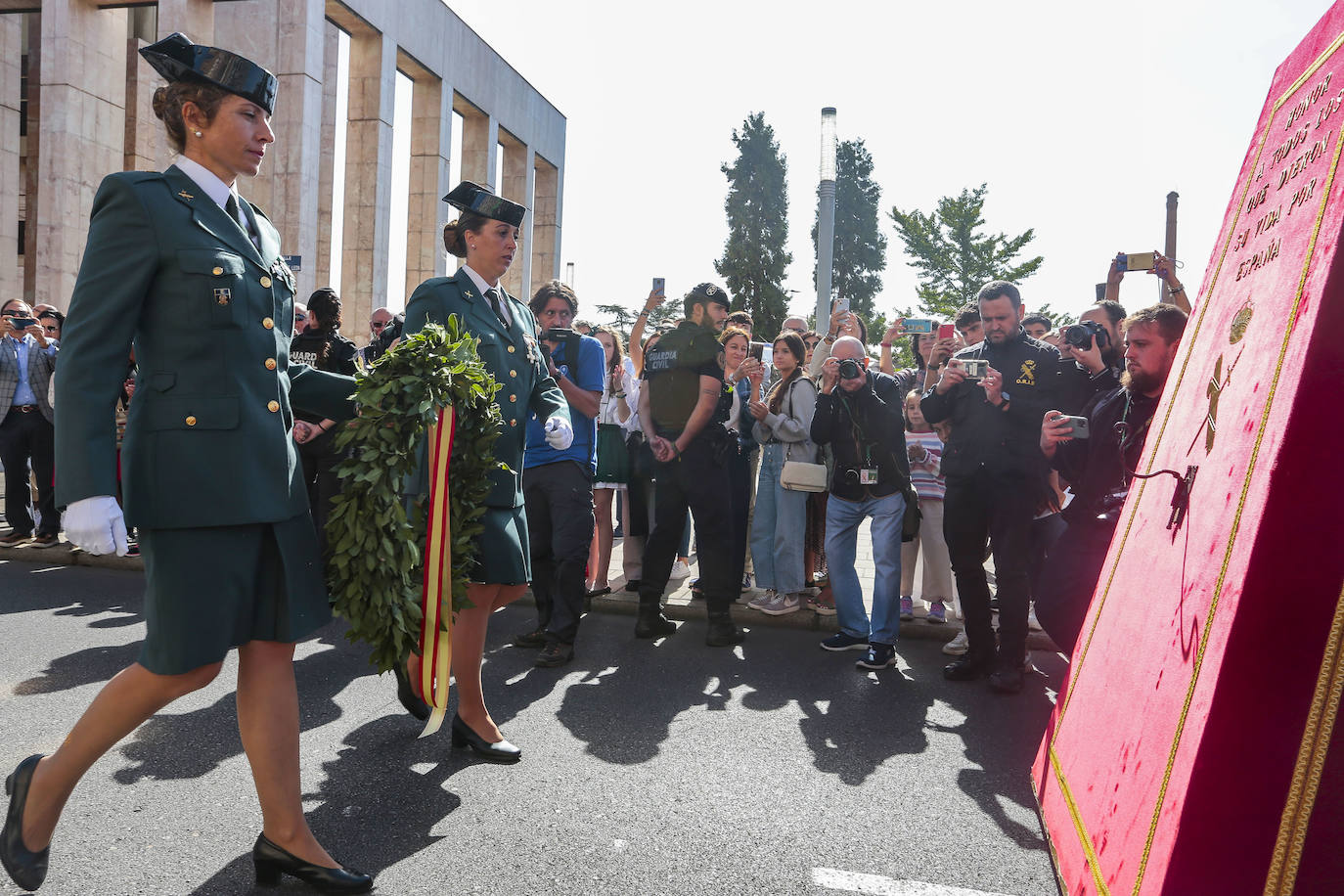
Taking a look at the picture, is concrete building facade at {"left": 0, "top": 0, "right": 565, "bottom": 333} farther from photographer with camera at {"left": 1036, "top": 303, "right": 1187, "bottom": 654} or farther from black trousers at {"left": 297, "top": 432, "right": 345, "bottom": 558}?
photographer with camera at {"left": 1036, "top": 303, "right": 1187, "bottom": 654}

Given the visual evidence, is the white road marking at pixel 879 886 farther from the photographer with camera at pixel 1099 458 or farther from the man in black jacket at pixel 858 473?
the man in black jacket at pixel 858 473

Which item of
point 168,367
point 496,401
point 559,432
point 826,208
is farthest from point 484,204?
point 826,208

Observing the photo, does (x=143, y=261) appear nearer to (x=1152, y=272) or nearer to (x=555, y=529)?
(x=555, y=529)

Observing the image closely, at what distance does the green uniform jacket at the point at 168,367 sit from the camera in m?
2.50

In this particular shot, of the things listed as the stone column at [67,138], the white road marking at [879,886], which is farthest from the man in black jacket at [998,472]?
the stone column at [67,138]

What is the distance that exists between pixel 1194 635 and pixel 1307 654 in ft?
0.87

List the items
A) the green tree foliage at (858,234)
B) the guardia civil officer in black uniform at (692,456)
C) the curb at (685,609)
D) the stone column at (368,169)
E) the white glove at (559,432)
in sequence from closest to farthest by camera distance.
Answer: the white glove at (559,432)
the guardia civil officer in black uniform at (692,456)
the curb at (685,609)
the stone column at (368,169)
the green tree foliage at (858,234)

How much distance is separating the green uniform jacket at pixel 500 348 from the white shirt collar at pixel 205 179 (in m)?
1.12

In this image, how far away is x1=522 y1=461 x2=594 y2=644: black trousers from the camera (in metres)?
5.52

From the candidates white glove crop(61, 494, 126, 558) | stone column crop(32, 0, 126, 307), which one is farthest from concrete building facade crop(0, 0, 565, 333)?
white glove crop(61, 494, 126, 558)

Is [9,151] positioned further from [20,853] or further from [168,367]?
[20,853]

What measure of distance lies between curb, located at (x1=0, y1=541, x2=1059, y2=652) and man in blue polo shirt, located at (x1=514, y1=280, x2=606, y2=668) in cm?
122

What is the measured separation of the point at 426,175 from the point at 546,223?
21.5ft

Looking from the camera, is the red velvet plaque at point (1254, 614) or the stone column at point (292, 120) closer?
the red velvet plaque at point (1254, 614)
